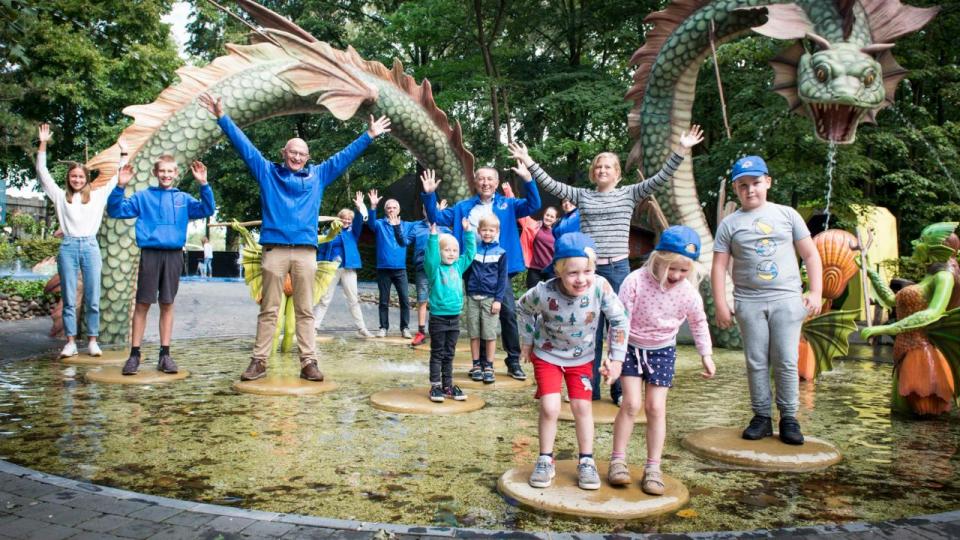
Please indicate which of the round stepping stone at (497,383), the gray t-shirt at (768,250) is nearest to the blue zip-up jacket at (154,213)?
the round stepping stone at (497,383)

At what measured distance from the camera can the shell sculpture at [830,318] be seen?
4.95 m

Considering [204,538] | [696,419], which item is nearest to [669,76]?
[696,419]

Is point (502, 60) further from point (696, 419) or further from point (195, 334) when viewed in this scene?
point (696, 419)

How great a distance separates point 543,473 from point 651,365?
2.27 feet

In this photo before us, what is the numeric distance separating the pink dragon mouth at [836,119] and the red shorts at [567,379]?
5283 mm

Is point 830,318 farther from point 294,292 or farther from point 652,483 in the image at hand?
point 294,292

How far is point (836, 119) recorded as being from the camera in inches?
288

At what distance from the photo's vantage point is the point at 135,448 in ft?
12.1

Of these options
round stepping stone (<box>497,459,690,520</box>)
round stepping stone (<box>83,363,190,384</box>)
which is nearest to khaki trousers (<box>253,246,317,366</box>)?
round stepping stone (<box>83,363,190,384</box>)

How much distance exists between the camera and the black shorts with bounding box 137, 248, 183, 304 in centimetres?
588

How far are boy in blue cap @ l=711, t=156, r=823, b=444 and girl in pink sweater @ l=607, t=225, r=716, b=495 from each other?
2.21ft

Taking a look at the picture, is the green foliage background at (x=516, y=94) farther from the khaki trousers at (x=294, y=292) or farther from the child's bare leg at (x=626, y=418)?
the child's bare leg at (x=626, y=418)

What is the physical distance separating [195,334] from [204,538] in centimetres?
747

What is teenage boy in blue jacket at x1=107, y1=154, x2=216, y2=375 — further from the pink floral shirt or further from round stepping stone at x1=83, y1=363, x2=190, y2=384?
the pink floral shirt
